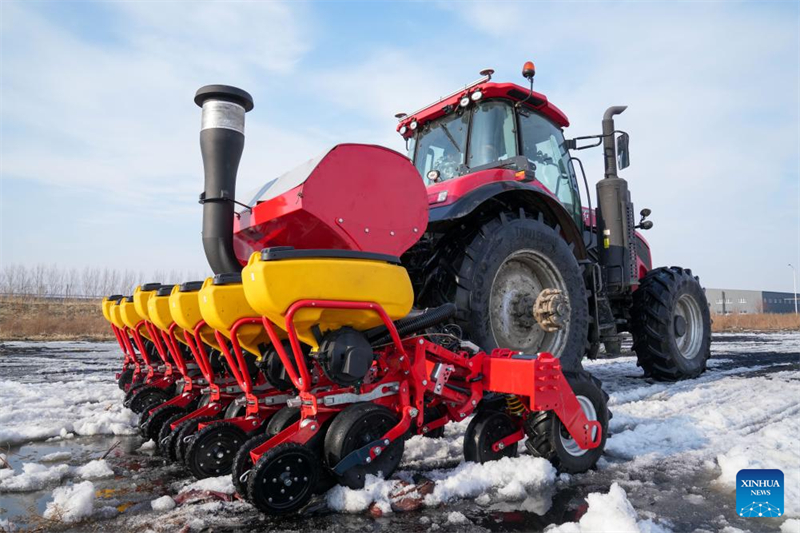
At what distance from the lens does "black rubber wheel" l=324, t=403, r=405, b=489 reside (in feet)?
7.35

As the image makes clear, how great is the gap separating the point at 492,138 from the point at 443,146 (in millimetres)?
542

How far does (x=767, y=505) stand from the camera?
2.21m

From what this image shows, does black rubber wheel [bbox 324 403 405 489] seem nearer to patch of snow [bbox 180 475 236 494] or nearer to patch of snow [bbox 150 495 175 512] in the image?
patch of snow [bbox 180 475 236 494]

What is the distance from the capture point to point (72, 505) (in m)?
2.21

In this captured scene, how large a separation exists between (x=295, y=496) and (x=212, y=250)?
5.28 feet

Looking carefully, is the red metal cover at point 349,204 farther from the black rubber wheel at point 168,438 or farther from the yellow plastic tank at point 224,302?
the black rubber wheel at point 168,438

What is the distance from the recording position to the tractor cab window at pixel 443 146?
15.1ft

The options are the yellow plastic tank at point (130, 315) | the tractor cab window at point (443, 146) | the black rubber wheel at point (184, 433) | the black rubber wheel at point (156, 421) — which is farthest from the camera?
the tractor cab window at point (443, 146)

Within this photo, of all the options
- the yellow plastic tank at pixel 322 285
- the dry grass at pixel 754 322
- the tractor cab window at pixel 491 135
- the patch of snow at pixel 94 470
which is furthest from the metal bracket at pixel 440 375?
the dry grass at pixel 754 322

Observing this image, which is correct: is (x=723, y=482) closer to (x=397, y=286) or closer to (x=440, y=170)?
(x=397, y=286)

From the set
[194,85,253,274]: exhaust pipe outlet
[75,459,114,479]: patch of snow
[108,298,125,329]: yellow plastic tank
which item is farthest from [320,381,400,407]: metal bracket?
[108,298,125,329]: yellow plastic tank

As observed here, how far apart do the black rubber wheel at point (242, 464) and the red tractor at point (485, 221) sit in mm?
1057

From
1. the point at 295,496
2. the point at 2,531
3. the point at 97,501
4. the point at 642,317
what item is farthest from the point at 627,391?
the point at 2,531

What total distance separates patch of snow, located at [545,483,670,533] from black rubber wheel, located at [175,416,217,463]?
1.88m
